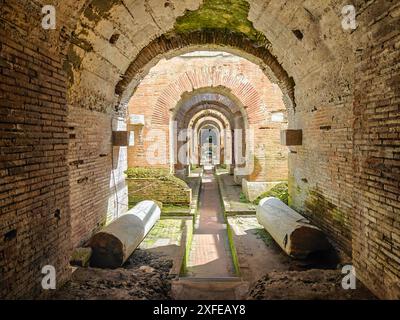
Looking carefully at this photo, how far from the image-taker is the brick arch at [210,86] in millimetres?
10742

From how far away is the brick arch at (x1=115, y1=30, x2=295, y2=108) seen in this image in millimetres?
6754

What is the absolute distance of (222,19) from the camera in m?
6.14

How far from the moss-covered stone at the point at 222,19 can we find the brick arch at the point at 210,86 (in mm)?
4134

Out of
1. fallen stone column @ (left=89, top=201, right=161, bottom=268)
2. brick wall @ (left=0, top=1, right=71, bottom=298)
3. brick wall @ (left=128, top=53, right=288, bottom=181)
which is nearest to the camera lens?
brick wall @ (left=0, top=1, right=71, bottom=298)

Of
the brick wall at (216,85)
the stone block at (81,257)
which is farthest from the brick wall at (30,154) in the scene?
the brick wall at (216,85)

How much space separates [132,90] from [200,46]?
6.57 feet

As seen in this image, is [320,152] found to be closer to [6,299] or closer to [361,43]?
[361,43]

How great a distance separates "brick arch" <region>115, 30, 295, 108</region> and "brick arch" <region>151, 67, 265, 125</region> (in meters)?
3.60

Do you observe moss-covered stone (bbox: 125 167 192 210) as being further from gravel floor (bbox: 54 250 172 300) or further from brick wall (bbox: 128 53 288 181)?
gravel floor (bbox: 54 250 172 300)

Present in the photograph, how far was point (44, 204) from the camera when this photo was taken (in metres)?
3.28

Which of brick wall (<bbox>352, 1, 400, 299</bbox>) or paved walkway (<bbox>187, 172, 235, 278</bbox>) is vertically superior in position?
brick wall (<bbox>352, 1, 400, 299</bbox>)

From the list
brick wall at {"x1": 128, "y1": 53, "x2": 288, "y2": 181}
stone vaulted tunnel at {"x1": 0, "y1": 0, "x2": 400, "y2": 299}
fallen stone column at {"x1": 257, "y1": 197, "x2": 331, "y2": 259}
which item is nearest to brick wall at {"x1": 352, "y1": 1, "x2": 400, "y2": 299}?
stone vaulted tunnel at {"x1": 0, "y1": 0, "x2": 400, "y2": 299}

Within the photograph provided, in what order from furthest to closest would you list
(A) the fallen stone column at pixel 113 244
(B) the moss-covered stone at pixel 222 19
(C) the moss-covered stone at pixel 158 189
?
(C) the moss-covered stone at pixel 158 189 → (B) the moss-covered stone at pixel 222 19 → (A) the fallen stone column at pixel 113 244

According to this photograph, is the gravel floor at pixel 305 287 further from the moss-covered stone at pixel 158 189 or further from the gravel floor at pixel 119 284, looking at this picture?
the moss-covered stone at pixel 158 189
